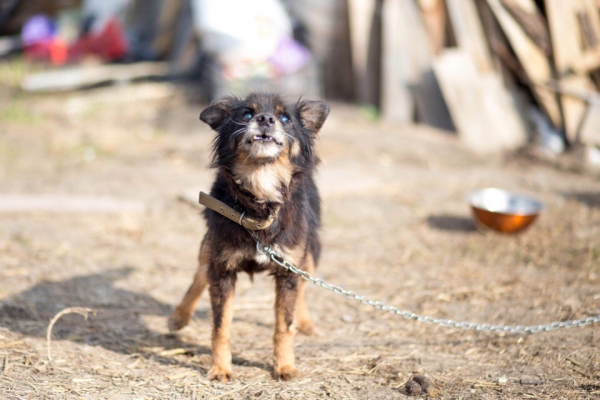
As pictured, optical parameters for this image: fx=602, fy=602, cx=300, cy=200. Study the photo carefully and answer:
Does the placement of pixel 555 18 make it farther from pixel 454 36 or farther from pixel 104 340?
pixel 104 340

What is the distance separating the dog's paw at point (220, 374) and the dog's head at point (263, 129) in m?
1.11

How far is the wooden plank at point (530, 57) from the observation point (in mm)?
8547

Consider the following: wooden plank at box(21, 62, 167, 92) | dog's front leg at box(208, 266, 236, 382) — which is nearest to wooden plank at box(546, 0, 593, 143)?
wooden plank at box(21, 62, 167, 92)

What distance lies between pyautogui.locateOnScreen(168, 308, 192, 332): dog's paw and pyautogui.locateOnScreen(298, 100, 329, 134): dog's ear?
1424mm

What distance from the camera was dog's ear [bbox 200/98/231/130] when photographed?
3379mm

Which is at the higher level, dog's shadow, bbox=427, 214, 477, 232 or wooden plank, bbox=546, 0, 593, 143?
wooden plank, bbox=546, 0, 593, 143

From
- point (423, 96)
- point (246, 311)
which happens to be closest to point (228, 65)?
point (423, 96)

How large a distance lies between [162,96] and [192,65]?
0.99 metres

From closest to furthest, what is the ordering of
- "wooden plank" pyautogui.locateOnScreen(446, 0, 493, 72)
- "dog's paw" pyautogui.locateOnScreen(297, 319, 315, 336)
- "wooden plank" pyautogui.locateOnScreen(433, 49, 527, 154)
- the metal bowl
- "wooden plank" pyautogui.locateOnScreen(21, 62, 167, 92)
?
"dog's paw" pyautogui.locateOnScreen(297, 319, 315, 336) < the metal bowl < "wooden plank" pyautogui.locateOnScreen(433, 49, 527, 154) < "wooden plank" pyautogui.locateOnScreen(446, 0, 493, 72) < "wooden plank" pyautogui.locateOnScreen(21, 62, 167, 92)

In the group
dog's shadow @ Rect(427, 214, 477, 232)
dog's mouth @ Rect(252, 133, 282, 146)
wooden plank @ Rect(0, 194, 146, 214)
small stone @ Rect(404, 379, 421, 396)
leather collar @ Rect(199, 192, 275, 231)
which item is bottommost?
dog's shadow @ Rect(427, 214, 477, 232)

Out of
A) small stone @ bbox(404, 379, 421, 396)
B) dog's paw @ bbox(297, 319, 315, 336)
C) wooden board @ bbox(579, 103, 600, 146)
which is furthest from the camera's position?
wooden board @ bbox(579, 103, 600, 146)

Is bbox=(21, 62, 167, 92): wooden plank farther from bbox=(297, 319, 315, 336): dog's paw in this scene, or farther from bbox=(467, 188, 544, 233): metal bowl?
bbox=(297, 319, 315, 336): dog's paw

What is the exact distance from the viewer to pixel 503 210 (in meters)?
5.92

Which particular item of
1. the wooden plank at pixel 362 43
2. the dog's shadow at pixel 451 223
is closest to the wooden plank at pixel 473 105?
the wooden plank at pixel 362 43
